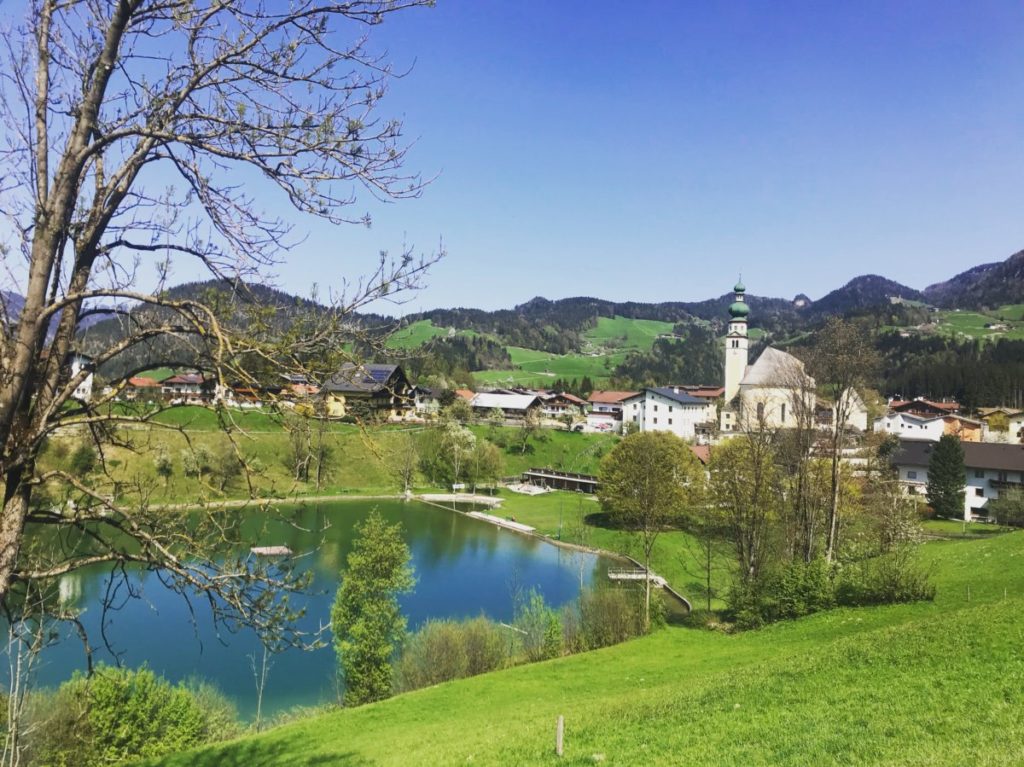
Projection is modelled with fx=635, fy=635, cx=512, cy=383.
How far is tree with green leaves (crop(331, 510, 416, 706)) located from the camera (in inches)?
839

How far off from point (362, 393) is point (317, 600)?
32.3 m

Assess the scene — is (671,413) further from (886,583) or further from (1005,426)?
(886,583)

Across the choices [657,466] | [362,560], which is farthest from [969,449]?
[362,560]

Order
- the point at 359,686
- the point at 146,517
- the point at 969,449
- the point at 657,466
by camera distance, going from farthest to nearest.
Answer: the point at 969,449 → the point at 657,466 → the point at 359,686 → the point at 146,517

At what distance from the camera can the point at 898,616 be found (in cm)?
1727

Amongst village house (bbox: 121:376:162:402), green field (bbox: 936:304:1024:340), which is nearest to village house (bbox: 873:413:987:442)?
village house (bbox: 121:376:162:402)

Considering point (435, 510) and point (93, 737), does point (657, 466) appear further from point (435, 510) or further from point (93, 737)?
point (93, 737)

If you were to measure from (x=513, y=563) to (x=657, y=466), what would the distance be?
14272 mm

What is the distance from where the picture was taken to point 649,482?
45250 mm

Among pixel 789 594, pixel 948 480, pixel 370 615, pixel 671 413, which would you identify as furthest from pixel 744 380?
pixel 370 615

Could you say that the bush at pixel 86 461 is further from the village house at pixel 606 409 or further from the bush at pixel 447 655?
the village house at pixel 606 409

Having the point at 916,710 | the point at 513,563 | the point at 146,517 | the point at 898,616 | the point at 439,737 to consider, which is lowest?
the point at 513,563

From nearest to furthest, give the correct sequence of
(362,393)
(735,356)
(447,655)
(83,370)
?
(83,370)
(362,393)
(447,655)
(735,356)

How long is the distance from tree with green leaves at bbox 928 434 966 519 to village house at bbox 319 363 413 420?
59.4m
